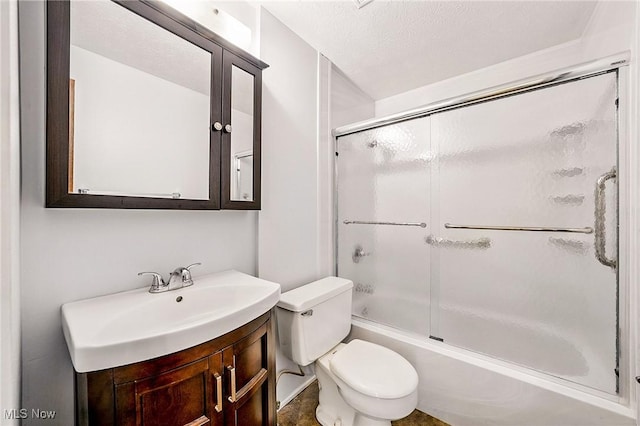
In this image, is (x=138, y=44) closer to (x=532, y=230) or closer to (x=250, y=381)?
(x=250, y=381)

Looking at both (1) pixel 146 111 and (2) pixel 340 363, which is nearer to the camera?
(1) pixel 146 111

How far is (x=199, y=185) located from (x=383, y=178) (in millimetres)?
1354

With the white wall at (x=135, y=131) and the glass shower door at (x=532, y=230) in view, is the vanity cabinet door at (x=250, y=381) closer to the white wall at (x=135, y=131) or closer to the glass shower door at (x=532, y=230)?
the white wall at (x=135, y=131)

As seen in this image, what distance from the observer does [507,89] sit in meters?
1.33

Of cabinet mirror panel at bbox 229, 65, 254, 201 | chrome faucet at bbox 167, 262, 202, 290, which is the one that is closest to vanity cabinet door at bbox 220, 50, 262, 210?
cabinet mirror panel at bbox 229, 65, 254, 201

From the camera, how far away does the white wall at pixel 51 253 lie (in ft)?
2.44

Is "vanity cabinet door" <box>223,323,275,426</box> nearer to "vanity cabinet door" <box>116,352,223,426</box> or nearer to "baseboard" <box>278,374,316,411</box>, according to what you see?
"vanity cabinet door" <box>116,352,223,426</box>

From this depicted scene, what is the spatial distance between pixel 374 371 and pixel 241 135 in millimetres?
1311

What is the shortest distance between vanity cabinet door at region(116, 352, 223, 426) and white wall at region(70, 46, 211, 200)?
0.64 metres

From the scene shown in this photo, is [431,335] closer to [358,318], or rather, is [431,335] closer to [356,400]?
[358,318]

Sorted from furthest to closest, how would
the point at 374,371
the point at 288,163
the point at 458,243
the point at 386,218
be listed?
the point at 386,218 < the point at 458,243 < the point at 288,163 < the point at 374,371

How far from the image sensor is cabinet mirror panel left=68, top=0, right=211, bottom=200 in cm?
82

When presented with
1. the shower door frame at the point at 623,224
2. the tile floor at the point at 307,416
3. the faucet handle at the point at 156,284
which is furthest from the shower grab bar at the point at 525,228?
the faucet handle at the point at 156,284

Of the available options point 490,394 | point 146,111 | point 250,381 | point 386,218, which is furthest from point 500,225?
point 146,111
